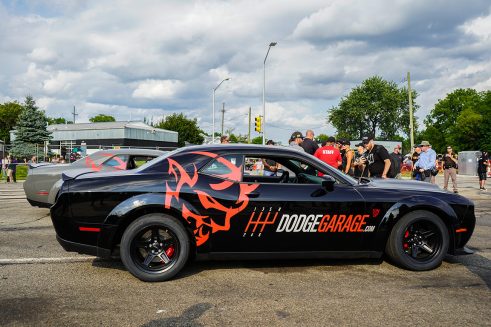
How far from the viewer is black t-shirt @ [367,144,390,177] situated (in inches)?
336

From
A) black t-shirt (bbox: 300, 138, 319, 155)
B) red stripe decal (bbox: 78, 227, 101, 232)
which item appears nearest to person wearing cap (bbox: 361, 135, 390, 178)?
black t-shirt (bbox: 300, 138, 319, 155)

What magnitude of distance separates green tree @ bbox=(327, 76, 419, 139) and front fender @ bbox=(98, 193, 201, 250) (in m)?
78.1

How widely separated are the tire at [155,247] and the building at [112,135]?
73.8m

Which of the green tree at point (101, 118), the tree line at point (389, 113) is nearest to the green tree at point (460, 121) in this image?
the tree line at point (389, 113)

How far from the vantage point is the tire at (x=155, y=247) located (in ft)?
13.9

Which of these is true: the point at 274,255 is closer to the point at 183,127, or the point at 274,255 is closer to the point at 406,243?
the point at 406,243

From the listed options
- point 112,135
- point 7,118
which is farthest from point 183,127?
point 7,118

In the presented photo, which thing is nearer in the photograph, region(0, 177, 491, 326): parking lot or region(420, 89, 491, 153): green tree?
region(0, 177, 491, 326): parking lot

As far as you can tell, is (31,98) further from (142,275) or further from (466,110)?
(466,110)

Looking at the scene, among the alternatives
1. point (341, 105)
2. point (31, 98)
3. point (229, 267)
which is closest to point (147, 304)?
point (229, 267)

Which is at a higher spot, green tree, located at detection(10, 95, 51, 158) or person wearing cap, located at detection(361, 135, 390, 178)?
green tree, located at detection(10, 95, 51, 158)

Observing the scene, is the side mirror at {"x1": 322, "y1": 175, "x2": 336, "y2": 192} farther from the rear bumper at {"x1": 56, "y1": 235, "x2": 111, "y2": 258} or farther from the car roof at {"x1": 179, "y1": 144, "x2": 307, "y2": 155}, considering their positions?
the rear bumper at {"x1": 56, "y1": 235, "x2": 111, "y2": 258}

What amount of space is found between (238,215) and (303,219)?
0.68 metres

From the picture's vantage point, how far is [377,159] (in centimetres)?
862
